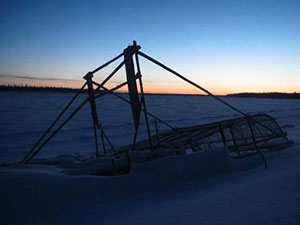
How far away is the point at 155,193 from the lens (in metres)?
3.22

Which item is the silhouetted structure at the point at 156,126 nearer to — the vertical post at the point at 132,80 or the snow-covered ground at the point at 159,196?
the vertical post at the point at 132,80

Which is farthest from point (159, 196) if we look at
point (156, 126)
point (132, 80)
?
point (156, 126)

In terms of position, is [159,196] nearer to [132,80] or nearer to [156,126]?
[132,80]

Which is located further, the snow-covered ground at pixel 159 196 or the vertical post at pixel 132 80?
the vertical post at pixel 132 80

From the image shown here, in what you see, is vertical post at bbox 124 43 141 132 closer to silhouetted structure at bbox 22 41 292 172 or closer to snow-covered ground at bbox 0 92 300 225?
silhouetted structure at bbox 22 41 292 172

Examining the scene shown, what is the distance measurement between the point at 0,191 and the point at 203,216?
2348 mm

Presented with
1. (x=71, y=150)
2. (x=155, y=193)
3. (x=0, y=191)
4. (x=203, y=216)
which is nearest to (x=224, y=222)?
(x=203, y=216)

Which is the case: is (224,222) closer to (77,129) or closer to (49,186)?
(49,186)

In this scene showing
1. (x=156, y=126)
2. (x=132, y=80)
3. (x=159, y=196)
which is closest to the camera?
(x=159, y=196)

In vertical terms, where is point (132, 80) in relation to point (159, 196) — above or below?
above

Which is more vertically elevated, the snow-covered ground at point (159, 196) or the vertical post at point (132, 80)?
the vertical post at point (132, 80)

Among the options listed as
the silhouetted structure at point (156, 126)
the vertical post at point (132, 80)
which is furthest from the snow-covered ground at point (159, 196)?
the vertical post at point (132, 80)

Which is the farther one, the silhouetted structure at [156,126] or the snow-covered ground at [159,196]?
the silhouetted structure at [156,126]

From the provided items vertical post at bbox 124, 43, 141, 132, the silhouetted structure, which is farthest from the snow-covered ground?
vertical post at bbox 124, 43, 141, 132
